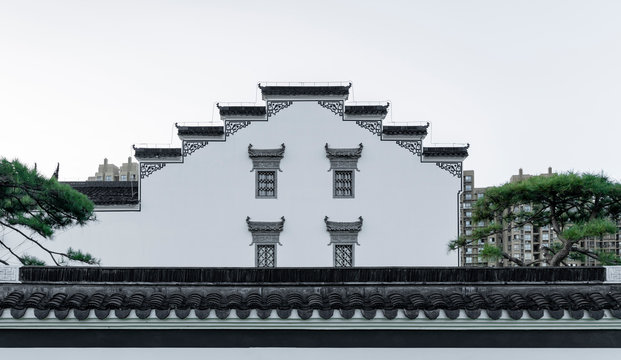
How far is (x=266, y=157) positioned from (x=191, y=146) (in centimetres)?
258

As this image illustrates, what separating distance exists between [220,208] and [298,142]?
3.46m

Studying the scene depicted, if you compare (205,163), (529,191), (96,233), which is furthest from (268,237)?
(529,191)

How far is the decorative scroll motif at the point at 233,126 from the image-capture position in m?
17.1

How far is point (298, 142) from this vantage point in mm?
17172

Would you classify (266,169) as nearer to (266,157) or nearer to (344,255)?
(266,157)

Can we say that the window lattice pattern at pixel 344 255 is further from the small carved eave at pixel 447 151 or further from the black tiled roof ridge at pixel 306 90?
the black tiled roof ridge at pixel 306 90

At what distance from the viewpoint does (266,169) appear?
17.0 meters

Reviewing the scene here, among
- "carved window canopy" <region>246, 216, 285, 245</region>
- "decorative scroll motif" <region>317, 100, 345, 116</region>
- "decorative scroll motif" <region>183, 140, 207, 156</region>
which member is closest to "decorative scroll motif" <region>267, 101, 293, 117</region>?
"decorative scroll motif" <region>317, 100, 345, 116</region>

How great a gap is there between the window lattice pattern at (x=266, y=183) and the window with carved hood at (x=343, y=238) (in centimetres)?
209

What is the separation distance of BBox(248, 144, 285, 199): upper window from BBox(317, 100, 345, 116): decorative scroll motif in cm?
202

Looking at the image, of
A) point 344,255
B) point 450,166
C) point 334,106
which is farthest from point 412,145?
point 344,255

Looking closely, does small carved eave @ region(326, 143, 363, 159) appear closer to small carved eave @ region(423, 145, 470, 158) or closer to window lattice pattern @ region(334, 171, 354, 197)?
window lattice pattern @ region(334, 171, 354, 197)

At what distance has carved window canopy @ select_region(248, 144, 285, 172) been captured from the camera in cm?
1691

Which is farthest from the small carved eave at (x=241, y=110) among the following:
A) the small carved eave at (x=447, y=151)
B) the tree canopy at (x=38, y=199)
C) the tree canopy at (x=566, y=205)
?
the tree canopy at (x=38, y=199)
